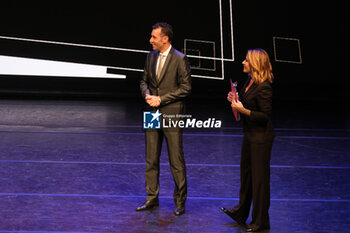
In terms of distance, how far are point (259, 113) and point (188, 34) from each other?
8719mm

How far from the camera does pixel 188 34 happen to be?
11938 mm

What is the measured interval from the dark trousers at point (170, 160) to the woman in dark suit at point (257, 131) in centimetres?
52

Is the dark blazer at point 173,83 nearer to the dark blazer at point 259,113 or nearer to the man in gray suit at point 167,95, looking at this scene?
the man in gray suit at point 167,95

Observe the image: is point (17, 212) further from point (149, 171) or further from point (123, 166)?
point (123, 166)

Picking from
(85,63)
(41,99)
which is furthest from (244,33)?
(41,99)

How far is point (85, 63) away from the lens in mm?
12000

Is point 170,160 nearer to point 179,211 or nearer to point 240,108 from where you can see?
point 179,211

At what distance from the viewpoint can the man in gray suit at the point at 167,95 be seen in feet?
12.7

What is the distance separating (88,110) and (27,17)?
3328 millimetres

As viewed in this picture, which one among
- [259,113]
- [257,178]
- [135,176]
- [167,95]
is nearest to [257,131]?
[259,113]

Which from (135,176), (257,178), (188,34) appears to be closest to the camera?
(257,178)
